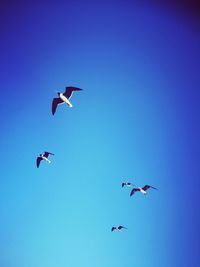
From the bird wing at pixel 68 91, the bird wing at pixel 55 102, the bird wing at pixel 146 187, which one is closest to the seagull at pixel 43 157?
the bird wing at pixel 55 102

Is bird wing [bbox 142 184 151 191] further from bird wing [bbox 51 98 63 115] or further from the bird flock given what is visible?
bird wing [bbox 51 98 63 115]

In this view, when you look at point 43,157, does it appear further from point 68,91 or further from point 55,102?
point 68,91

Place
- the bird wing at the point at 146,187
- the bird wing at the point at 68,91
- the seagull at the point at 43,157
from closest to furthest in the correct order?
the bird wing at the point at 68,91 < the seagull at the point at 43,157 < the bird wing at the point at 146,187

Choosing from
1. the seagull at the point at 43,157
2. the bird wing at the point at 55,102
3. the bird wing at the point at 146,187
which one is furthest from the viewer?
the bird wing at the point at 146,187

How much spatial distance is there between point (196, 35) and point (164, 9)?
88 cm

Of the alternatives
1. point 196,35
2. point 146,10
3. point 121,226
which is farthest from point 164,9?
point 121,226

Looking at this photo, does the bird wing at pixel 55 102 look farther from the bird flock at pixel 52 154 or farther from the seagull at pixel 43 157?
the seagull at pixel 43 157

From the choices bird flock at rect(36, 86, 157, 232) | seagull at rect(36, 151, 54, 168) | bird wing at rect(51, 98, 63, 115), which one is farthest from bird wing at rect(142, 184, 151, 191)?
bird wing at rect(51, 98, 63, 115)

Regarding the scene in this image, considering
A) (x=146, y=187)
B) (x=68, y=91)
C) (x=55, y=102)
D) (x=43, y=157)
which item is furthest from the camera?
(x=146, y=187)

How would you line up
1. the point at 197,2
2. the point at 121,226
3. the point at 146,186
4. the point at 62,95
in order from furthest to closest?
1. the point at 121,226
2. the point at 146,186
3. the point at 197,2
4. the point at 62,95

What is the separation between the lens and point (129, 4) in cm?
743

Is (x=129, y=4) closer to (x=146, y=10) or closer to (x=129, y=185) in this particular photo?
(x=146, y=10)

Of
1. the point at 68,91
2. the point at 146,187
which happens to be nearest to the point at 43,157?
the point at 68,91

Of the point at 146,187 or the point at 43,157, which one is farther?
the point at 146,187
